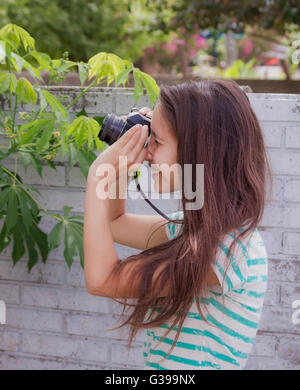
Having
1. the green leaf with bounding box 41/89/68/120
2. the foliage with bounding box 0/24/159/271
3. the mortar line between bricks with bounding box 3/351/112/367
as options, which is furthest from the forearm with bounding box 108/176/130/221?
the mortar line between bricks with bounding box 3/351/112/367

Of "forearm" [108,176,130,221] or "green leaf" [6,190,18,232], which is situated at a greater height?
"forearm" [108,176,130,221]

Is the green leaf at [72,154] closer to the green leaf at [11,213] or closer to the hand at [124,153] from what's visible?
the green leaf at [11,213]

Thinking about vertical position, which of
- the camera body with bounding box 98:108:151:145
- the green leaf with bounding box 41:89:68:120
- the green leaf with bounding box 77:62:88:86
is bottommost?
the camera body with bounding box 98:108:151:145

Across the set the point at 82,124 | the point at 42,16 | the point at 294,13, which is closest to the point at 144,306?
the point at 82,124

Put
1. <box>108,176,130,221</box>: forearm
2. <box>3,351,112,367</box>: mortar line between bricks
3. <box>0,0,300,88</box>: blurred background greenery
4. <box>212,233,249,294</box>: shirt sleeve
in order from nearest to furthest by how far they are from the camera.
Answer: <box>212,233,249,294</box>: shirt sleeve → <box>108,176,130,221</box>: forearm → <box>3,351,112,367</box>: mortar line between bricks → <box>0,0,300,88</box>: blurred background greenery

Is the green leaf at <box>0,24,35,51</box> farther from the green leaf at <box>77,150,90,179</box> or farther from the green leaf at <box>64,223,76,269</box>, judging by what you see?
the green leaf at <box>64,223,76,269</box>

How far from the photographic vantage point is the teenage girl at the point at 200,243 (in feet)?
4.04

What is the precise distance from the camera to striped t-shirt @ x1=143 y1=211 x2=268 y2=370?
1.24m

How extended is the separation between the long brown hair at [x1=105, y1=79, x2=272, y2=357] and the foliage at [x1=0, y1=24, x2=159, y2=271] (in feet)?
1.90

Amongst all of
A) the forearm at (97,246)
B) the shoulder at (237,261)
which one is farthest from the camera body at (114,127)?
the shoulder at (237,261)

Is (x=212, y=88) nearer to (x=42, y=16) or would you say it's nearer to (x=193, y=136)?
(x=193, y=136)

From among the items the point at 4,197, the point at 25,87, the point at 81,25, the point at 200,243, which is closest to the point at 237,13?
the point at 25,87

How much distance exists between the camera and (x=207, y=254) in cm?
122

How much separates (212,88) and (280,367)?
4.33ft
